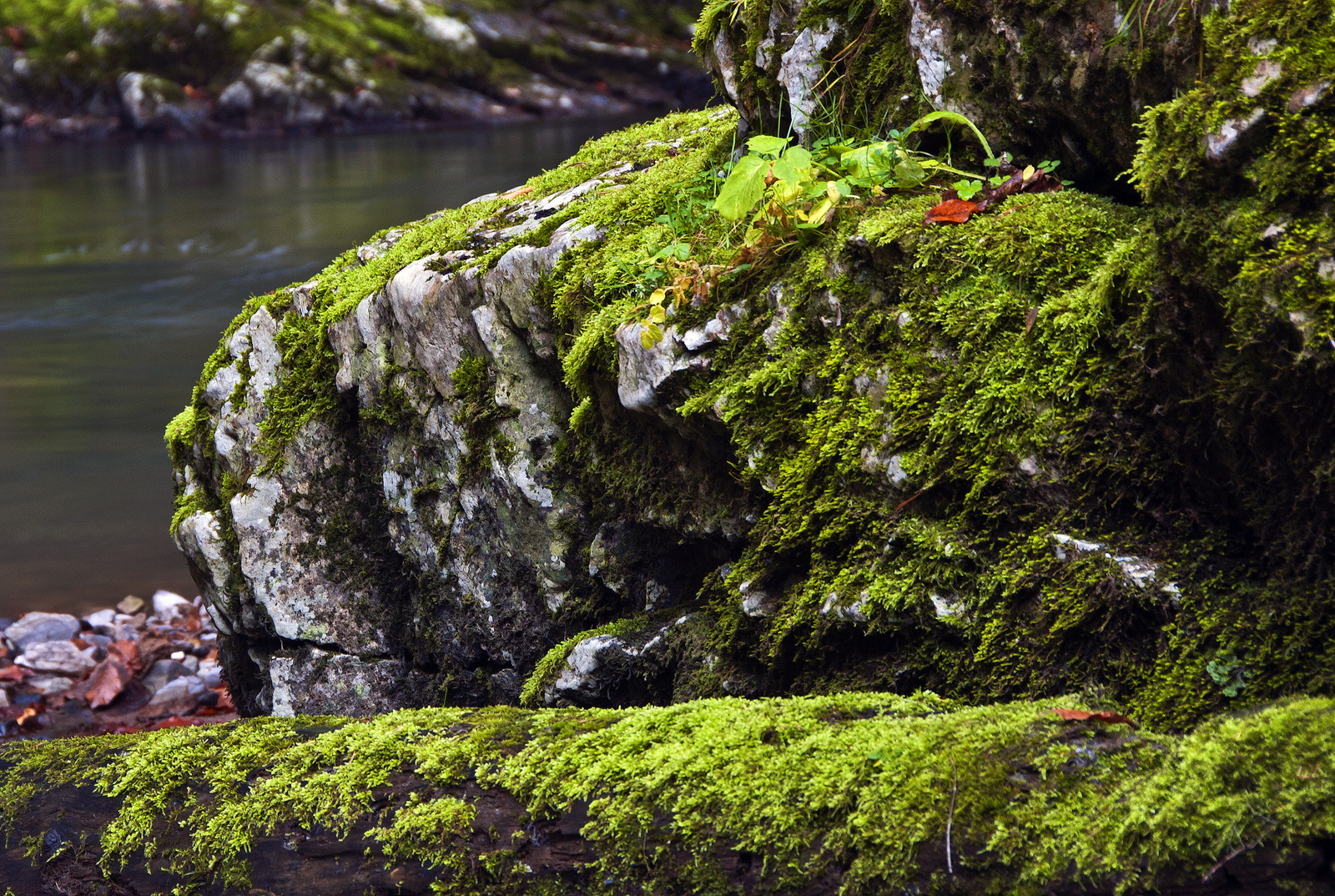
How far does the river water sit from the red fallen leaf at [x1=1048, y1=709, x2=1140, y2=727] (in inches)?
311

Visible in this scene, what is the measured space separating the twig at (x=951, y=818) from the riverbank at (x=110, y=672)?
223 inches

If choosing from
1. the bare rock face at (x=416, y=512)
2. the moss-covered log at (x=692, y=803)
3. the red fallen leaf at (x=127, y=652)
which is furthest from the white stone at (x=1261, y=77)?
the red fallen leaf at (x=127, y=652)

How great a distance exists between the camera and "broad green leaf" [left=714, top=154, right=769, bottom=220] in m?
2.80

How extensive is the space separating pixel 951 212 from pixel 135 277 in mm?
19499

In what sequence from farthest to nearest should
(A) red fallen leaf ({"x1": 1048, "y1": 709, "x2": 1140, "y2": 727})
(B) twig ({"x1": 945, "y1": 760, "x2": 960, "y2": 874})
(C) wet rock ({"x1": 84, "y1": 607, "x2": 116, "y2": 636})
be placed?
(C) wet rock ({"x1": 84, "y1": 607, "x2": 116, "y2": 636}) → (A) red fallen leaf ({"x1": 1048, "y1": 709, "x2": 1140, "y2": 727}) → (B) twig ({"x1": 945, "y1": 760, "x2": 960, "y2": 874})

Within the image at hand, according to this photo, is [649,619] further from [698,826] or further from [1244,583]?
[1244,583]

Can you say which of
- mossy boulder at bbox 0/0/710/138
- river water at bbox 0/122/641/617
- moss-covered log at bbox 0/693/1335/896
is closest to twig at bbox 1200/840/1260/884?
moss-covered log at bbox 0/693/1335/896

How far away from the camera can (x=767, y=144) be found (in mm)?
2898

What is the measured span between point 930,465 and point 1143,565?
0.53 metres

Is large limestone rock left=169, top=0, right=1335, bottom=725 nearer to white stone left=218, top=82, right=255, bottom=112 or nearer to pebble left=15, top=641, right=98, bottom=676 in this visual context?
pebble left=15, top=641, right=98, bottom=676

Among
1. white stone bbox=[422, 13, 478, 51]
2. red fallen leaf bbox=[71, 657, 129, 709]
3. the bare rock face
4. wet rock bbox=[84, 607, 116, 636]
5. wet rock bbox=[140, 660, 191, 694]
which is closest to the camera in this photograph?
the bare rock face

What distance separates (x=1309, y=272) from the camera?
6.01 feet

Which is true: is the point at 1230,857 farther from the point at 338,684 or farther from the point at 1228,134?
the point at 338,684

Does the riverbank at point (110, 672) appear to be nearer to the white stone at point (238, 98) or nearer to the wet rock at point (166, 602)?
the wet rock at point (166, 602)
